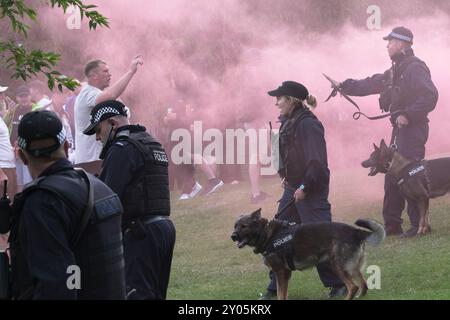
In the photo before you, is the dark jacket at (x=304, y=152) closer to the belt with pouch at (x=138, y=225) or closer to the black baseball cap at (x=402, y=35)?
the belt with pouch at (x=138, y=225)

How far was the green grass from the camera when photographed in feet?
27.5

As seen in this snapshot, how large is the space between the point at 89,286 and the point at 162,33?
36.0 feet

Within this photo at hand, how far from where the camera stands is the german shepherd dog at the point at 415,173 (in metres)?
10.8

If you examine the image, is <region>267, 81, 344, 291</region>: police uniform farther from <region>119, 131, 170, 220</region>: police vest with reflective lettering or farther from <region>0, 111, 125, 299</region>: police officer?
<region>0, 111, 125, 299</region>: police officer

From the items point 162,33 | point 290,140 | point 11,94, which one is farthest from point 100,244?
point 11,94

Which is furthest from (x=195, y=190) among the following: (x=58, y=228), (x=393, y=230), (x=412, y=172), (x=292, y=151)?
(x=58, y=228)

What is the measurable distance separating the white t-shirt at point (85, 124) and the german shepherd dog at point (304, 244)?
2.11 m

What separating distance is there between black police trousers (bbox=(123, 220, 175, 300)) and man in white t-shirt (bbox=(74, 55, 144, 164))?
327 centimetres

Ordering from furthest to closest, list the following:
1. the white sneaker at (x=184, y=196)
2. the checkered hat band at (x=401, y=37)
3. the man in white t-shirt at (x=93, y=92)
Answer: the white sneaker at (x=184, y=196) < the checkered hat band at (x=401, y=37) < the man in white t-shirt at (x=93, y=92)

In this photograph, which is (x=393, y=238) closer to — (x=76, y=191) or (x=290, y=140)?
(x=290, y=140)

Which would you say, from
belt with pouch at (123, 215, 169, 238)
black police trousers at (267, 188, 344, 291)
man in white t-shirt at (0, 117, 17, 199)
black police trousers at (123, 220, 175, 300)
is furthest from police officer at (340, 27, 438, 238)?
belt with pouch at (123, 215, 169, 238)

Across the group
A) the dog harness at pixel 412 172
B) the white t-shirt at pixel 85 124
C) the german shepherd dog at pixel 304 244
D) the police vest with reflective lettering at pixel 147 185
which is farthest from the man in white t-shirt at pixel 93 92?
the dog harness at pixel 412 172

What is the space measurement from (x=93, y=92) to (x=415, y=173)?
3917 mm

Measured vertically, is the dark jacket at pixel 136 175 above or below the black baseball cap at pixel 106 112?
below
